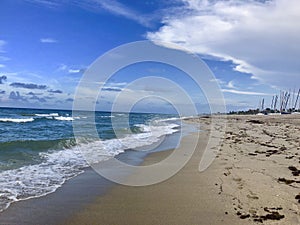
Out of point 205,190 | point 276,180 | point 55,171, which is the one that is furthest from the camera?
point 55,171

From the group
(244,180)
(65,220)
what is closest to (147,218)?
(65,220)

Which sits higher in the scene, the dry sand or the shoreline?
the dry sand

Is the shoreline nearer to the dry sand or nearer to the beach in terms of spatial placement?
the beach

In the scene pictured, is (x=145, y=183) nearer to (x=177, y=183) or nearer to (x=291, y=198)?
(x=177, y=183)

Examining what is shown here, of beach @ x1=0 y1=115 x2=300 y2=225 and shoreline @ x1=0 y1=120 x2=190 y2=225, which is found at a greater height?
beach @ x1=0 y1=115 x2=300 y2=225

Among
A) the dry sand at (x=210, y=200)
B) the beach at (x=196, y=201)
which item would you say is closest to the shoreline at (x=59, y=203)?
the beach at (x=196, y=201)

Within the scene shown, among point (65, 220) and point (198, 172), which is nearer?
point (65, 220)

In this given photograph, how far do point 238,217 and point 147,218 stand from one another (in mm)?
1786

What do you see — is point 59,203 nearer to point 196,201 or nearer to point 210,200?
point 196,201

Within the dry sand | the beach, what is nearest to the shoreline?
the beach

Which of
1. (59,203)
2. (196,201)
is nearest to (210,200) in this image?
(196,201)

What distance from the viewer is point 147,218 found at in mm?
6004

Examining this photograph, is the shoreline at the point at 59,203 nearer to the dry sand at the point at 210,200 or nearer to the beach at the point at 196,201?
the beach at the point at 196,201

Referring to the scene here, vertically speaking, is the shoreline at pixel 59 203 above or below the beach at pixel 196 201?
below
